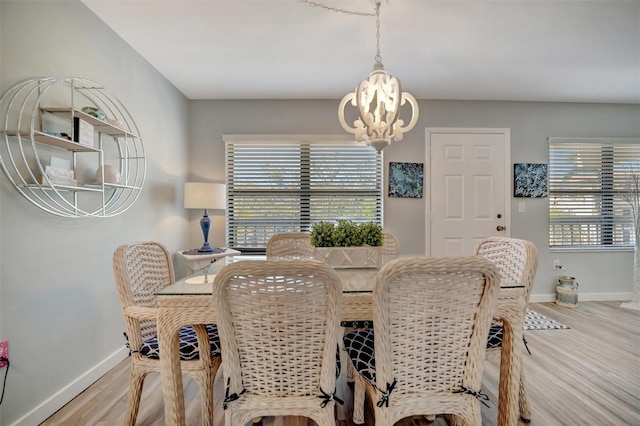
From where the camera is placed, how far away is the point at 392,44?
2.22m

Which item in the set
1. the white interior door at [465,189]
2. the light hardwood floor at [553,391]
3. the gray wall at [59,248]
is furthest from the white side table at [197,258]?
the white interior door at [465,189]

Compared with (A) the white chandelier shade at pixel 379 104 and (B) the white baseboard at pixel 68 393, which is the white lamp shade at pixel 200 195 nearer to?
(B) the white baseboard at pixel 68 393

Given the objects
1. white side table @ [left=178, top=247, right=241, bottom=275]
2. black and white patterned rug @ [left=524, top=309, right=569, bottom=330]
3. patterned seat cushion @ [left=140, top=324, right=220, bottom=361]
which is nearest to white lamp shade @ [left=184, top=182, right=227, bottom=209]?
white side table @ [left=178, top=247, right=241, bottom=275]

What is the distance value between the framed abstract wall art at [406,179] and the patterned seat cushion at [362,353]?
224 cm

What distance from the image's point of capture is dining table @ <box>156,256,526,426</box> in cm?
109

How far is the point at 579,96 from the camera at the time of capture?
329 cm

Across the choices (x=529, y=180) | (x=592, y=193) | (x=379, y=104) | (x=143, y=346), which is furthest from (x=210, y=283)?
(x=592, y=193)

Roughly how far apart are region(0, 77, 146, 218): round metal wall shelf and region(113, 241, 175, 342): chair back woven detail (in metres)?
0.55

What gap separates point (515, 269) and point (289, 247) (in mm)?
1445

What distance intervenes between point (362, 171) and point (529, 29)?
1.90 m

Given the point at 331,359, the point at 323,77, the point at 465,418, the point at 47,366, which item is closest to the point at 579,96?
the point at 323,77

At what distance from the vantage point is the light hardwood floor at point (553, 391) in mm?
1483

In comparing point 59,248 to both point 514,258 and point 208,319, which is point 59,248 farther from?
point 514,258

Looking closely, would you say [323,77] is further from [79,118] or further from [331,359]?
[331,359]
